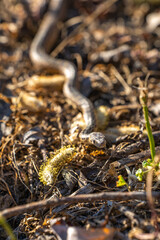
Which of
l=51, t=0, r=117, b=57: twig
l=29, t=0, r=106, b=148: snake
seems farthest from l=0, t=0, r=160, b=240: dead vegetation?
l=29, t=0, r=106, b=148: snake

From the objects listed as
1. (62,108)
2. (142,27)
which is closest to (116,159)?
(62,108)

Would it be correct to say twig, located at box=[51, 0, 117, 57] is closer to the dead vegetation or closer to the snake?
the dead vegetation

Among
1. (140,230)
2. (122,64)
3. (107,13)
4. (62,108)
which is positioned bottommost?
(140,230)

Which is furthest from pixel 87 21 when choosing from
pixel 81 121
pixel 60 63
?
pixel 81 121

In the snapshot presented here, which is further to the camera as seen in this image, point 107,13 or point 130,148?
point 107,13

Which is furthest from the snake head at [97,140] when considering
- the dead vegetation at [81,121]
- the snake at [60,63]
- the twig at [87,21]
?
the twig at [87,21]

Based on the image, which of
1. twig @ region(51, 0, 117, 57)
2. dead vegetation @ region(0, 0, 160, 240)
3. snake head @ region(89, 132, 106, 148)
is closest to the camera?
dead vegetation @ region(0, 0, 160, 240)

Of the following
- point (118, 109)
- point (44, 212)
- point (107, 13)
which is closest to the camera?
point (44, 212)

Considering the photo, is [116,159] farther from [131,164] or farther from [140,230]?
[140,230]
